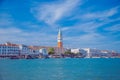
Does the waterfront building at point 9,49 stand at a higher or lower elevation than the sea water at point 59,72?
higher

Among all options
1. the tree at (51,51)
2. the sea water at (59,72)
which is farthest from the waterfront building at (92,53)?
the sea water at (59,72)

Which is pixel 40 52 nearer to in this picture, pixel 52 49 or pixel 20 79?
pixel 52 49

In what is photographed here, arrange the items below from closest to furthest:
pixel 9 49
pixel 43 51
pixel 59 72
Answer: pixel 59 72 → pixel 9 49 → pixel 43 51

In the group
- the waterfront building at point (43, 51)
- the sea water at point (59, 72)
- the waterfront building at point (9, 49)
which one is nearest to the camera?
the sea water at point (59, 72)

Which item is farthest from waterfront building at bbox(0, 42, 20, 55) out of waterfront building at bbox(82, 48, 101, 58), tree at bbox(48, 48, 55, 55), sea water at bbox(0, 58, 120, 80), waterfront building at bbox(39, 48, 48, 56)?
waterfront building at bbox(82, 48, 101, 58)

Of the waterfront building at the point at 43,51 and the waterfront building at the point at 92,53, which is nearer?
the waterfront building at the point at 43,51

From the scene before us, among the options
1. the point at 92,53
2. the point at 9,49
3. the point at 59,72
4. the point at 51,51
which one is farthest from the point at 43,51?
the point at 59,72

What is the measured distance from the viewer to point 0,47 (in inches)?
931

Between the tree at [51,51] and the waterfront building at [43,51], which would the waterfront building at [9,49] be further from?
the tree at [51,51]

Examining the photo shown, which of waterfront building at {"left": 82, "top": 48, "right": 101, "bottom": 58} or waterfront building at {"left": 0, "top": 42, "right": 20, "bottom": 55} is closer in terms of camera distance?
waterfront building at {"left": 0, "top": 42, "right": 20, "bottom": 55}

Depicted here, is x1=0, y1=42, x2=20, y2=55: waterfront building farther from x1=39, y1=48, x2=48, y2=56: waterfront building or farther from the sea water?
the sea water

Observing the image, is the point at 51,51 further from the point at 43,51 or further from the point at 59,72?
the point at 59,72

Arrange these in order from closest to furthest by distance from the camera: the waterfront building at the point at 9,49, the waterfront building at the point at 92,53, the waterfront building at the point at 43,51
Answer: the waterfront building at the point at 9,49 → the waterfront building at the point at 43,51 → the waterfront building at the point at 92,53

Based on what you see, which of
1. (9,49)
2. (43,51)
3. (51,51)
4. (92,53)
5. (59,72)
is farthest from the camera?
(92,53)
